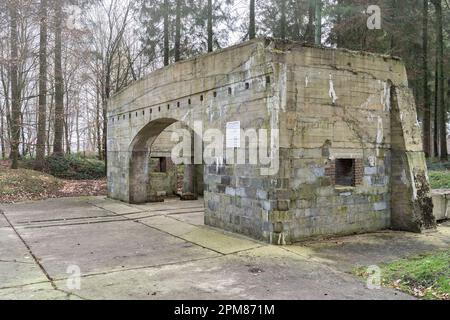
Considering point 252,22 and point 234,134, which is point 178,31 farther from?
point 234,134

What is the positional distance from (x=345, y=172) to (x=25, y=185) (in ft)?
40.6

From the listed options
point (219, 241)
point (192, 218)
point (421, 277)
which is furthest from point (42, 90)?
point (421, 277)

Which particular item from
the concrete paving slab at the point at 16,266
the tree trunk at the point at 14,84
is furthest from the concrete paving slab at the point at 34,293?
the tree trunk at the point at 14,84

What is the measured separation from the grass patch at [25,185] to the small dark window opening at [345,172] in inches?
441

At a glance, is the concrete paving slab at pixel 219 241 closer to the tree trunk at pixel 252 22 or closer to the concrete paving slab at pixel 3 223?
the concrete paving slab at pixel 3 223

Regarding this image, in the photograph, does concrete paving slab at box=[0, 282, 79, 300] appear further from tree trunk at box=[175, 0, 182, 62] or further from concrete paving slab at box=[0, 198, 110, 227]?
tree trunk at box=[175, 0, 182, 62]

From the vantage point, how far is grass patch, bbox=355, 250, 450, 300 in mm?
4801

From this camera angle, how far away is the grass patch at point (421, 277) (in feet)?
15.8

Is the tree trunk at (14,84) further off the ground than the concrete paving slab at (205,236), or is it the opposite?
the tree trunk at (14,84)

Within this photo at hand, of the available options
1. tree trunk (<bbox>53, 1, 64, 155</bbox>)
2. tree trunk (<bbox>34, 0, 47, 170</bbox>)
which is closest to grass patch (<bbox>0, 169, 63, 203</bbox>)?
tree trunk (<bbox>34, 0, 47, 170</bbox>)

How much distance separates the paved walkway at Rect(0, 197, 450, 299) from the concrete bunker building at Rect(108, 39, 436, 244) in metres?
0.51

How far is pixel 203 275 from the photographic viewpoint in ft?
18.6
